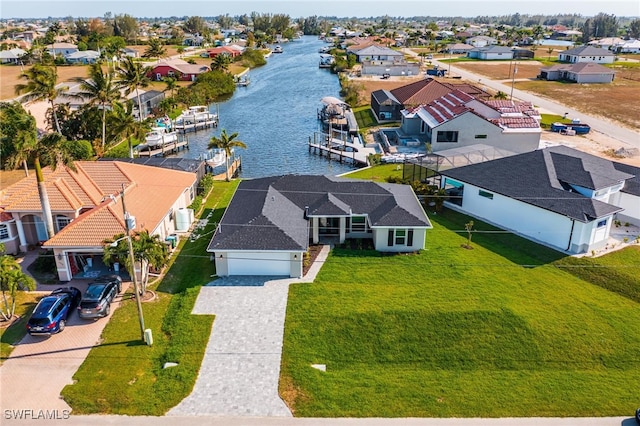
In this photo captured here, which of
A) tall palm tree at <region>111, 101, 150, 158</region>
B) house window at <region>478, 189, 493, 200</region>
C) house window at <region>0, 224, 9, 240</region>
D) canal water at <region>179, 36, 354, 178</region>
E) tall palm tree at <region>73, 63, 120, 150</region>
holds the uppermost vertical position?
tall palm tree at <region>73, 63, 120, 150</region>

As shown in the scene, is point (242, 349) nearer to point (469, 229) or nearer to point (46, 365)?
point (46, 365)

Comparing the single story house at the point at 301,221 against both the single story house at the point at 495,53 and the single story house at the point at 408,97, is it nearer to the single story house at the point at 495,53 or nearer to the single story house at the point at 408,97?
the single story house at the point at 408,97

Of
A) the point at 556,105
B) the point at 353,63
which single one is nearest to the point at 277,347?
the point at 556,105

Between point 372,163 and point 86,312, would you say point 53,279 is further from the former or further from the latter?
point 372,163

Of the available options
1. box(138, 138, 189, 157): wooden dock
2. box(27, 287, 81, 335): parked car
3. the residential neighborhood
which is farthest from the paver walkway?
box(138, 138, 189, 157): wooden dock

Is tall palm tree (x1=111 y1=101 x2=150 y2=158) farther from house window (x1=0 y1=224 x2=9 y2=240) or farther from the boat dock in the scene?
the boat dock

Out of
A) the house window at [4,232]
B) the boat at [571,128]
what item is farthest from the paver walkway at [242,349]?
the boat at [571,128]
